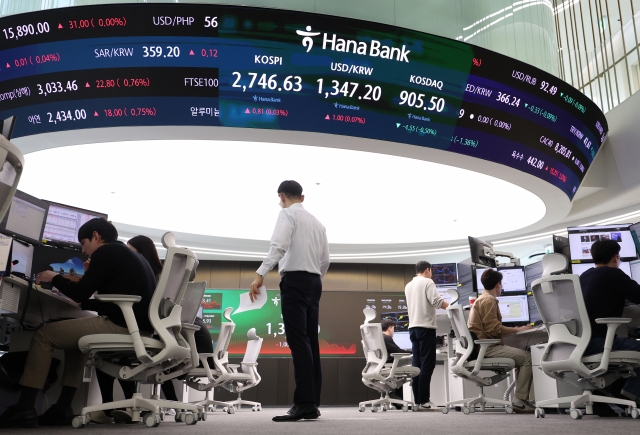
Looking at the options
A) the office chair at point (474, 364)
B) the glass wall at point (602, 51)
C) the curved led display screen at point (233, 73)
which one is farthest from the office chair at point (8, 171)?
the glass wall at point (602, 51)

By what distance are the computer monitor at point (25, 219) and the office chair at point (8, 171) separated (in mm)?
1582

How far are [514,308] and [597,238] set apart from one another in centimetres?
131

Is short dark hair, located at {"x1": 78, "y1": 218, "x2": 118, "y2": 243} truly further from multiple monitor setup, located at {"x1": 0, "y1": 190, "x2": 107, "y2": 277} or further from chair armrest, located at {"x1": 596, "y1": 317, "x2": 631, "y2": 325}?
chair armrest, located at {"x1": 596, "y1": 317, "x2": 631, "y2": 325}

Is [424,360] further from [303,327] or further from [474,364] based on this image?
[303,327]

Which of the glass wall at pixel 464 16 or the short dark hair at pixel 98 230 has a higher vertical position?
the glass wall at pixel 464 16

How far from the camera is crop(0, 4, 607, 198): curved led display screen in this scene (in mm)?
5086

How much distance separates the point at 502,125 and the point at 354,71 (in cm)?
164

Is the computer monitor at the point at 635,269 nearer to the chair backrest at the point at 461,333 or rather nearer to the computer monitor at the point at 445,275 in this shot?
the chair backrest at the point at 461,333

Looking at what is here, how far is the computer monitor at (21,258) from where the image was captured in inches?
129

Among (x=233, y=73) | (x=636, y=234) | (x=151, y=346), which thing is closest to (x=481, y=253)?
(x=636, y=234)

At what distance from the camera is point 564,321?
3.98 m

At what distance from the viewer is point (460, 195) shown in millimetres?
8367

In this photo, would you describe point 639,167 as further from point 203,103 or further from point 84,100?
point 84,100

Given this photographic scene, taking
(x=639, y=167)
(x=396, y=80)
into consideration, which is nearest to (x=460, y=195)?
(x=639, y=167)
